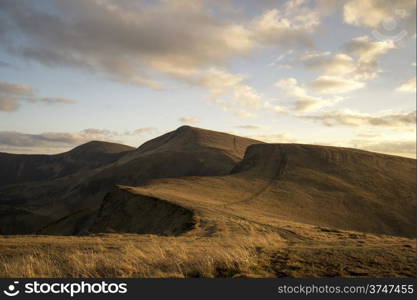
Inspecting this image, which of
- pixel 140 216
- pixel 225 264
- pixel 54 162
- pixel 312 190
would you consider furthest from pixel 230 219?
pixel 54 162

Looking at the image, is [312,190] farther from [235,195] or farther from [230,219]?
[230,219]

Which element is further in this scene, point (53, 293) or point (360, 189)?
point (360, 189)

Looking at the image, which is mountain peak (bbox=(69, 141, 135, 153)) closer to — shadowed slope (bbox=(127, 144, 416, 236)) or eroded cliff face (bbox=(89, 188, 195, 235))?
shadowed slope (bbox=(127, 144, 416, 236))

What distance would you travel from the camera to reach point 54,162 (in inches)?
6496

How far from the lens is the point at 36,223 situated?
55844 millimetres

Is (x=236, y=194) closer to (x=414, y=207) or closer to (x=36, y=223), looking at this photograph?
(x=414, y=207)

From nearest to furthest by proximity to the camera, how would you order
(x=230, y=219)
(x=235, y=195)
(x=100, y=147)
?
(x=230, y=219) < (x=235, y=195) < (x=100, y=147)

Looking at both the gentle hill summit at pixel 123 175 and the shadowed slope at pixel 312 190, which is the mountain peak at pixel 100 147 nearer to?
the gentle hill summit at pixel 123 175

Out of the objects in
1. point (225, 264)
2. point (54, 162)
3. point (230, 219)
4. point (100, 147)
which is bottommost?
point (54, 162)

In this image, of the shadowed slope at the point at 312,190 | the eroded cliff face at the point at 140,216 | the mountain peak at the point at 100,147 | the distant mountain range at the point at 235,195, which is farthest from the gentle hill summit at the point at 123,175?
the mountain peak at the point at 100,147

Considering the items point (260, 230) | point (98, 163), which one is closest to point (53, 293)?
point (260, 230)

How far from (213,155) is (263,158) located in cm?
3647

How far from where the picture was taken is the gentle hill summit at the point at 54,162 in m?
152

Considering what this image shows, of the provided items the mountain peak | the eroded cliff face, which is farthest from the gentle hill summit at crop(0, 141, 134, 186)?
the eroded cliff face
